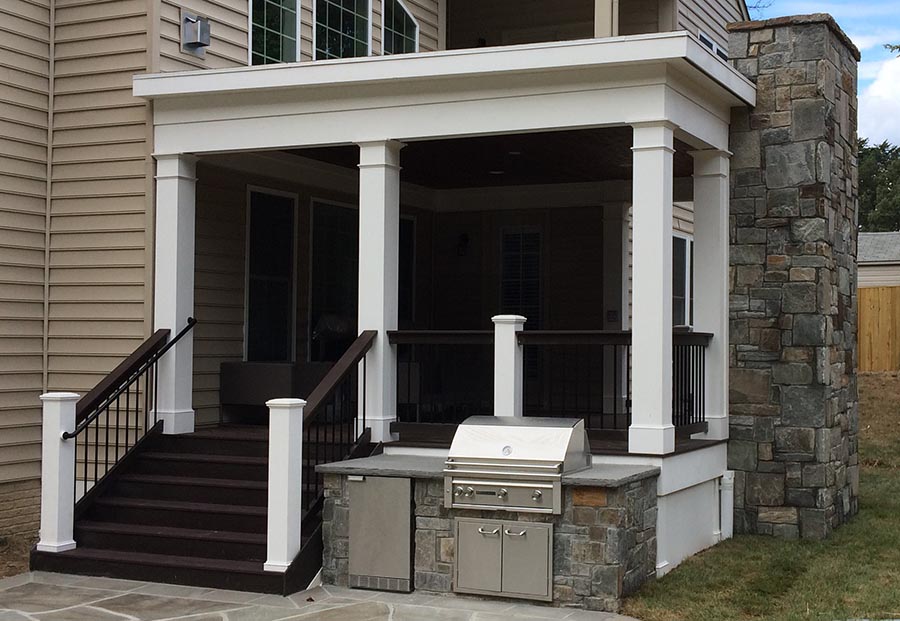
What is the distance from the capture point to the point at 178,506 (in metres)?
8.19

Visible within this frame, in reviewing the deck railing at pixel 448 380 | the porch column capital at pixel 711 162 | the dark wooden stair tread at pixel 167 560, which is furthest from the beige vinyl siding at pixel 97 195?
the porch column capital at pixel 711 162

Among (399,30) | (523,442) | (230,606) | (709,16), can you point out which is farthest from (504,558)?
(709,16)

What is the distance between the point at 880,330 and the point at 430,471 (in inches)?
538

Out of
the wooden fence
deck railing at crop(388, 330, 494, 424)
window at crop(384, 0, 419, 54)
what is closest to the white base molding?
deck railing at crop(388, 330, 494, 424)

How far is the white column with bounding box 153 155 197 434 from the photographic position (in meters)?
9.09

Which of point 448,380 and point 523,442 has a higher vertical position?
point 448,380

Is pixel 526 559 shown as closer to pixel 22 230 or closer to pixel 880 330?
pixel 22 230

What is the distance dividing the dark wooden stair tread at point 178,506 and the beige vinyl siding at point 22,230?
3.58 ft

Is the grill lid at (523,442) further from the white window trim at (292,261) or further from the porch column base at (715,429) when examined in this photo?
the white window trim at (292,261)

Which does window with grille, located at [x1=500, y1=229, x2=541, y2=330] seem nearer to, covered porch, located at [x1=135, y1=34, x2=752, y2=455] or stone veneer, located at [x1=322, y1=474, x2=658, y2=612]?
covered porch, located at [x1=135, y1=34, x2=752, y2=455]

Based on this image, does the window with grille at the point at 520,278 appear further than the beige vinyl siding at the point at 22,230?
Yes

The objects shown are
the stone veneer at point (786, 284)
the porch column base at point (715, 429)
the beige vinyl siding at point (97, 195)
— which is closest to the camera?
the stone veneer at point (786, 284)

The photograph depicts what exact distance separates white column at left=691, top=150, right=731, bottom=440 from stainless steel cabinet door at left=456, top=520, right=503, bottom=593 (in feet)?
8.80

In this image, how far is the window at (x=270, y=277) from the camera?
10383mm
